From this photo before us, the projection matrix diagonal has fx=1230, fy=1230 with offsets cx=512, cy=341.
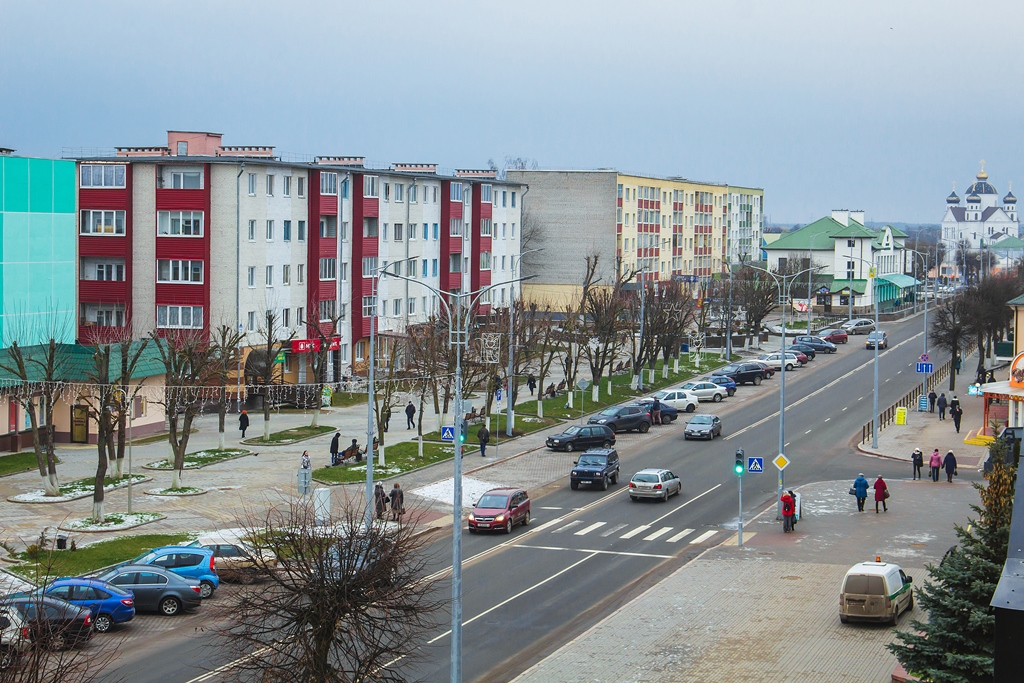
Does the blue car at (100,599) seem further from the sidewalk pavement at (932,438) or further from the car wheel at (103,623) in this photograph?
the sidewalk pavement at (932,438)

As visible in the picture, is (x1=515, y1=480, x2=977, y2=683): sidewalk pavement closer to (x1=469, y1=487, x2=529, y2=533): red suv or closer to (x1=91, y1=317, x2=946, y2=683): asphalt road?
(x1=91, y1=317, x2=946, y2=683): asphalt road

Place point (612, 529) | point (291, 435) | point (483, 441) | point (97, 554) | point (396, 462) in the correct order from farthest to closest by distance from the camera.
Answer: point (291, 435) → point (483, 441) → point (396, 462) → point (612, 529) → point (97, 554)

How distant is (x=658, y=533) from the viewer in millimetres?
37594

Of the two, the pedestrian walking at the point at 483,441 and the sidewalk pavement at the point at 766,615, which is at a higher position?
the pedestrian walking at the point at 483,441

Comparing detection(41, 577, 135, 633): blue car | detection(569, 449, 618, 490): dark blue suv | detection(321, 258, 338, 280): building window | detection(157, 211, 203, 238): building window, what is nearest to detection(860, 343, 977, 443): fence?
detection(569, 449, 618, 490): dark blue suv

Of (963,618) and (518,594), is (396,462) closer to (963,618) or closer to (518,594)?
(518,594)

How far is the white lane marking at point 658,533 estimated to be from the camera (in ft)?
121

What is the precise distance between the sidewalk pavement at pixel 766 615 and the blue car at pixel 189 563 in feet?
31.9

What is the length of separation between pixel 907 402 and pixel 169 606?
47612mm

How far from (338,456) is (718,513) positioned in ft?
49.0

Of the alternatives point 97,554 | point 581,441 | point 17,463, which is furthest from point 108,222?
point 97,554

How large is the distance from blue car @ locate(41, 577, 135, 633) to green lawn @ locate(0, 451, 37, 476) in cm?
1978

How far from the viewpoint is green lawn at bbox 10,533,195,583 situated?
30938mm

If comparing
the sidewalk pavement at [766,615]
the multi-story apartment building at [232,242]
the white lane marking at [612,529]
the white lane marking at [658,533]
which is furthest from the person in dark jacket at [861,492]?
the multi-story apartment building at [232,242]
